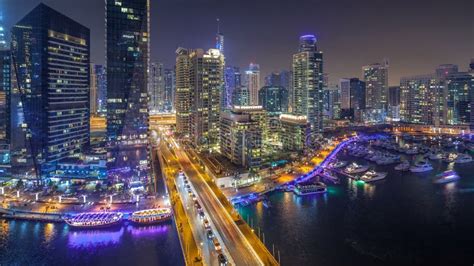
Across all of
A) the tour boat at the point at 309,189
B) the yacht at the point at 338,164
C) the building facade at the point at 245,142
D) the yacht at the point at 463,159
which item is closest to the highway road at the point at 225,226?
the building facade at the point at 245,142

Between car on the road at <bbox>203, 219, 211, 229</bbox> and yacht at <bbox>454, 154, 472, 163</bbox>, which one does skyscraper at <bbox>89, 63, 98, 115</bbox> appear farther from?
yacht at <bbox>454, 154, 472, 163</bbox>

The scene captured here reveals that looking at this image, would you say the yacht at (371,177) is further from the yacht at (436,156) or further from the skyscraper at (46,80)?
the skyscraper at (46,80)

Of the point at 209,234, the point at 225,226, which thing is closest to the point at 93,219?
the point at 209,234

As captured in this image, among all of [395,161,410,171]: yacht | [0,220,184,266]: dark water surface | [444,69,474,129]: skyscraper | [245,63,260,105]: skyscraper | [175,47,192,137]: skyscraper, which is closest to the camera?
[0,220,184,266]: dark water surface

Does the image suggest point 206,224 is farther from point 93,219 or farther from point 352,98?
point 352,98

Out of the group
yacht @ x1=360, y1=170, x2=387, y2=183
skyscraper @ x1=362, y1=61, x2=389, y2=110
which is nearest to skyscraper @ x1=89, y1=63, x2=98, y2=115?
yacht @ x1=360, y1=170, x2=387, y2=183

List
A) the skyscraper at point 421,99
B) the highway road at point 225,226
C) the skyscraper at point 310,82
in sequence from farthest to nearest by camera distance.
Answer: the skyscraper at point 421,99
the skyscraper at point 310,82
the highway road at point 225,226
